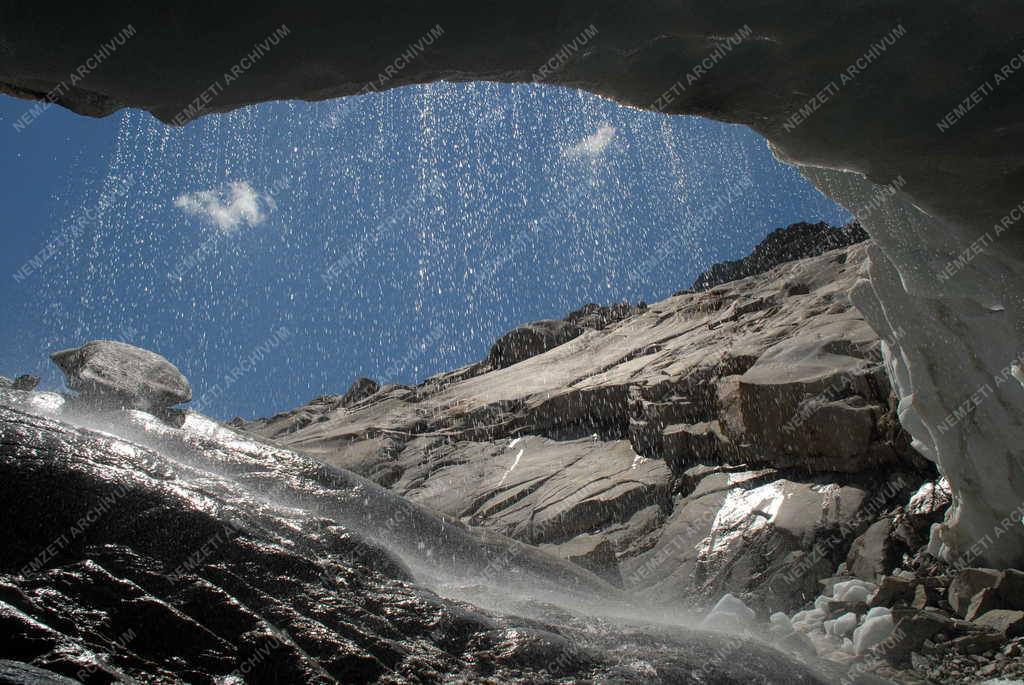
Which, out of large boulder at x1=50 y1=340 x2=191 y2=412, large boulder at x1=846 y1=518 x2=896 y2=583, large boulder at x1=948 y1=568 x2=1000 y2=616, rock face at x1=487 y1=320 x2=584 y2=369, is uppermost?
rock face at x1=487 y1=320 x2=584 y2=369

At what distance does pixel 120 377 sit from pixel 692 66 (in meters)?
8.95

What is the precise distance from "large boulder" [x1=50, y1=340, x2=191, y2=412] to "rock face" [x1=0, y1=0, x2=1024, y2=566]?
296 inches

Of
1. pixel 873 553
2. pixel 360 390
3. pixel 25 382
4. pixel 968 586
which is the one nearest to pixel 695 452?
pixel 873 553

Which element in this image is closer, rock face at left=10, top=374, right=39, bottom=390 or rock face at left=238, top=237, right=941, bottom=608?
rock face at left=10, top=374, right=39, bottom=390

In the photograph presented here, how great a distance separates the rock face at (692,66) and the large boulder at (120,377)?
296 inches

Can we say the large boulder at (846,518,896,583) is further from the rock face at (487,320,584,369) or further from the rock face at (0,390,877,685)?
the rock face at (487,320,584,369)

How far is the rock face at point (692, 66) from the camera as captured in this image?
2268 mm

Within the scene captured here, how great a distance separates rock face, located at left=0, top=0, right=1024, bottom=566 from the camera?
2268 millimetres

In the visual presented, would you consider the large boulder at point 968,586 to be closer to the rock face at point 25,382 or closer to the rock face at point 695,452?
the rock face at point 695,452

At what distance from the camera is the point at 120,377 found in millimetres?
9203

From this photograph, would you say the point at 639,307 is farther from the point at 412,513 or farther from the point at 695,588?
the point at 412,513

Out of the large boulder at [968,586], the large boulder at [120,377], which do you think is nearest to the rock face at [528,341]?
the large boulder at [120,377]

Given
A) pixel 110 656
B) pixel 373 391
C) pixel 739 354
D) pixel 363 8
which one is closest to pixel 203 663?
pixel 110 656

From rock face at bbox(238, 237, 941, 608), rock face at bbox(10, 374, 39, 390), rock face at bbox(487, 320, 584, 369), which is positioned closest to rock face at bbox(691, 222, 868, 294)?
rock face at bbox(487, 320, 584, 369)
